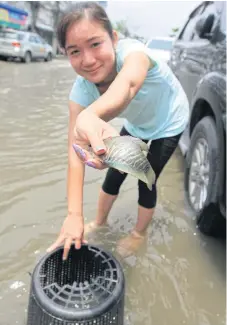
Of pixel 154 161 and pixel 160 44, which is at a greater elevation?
pixel 154 161

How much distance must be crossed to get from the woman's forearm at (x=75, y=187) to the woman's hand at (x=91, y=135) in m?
0.42

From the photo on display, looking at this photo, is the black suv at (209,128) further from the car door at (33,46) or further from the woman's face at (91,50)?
the car door at (33,46)

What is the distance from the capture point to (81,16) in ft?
4.60

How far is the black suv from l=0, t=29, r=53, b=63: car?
1234 cm

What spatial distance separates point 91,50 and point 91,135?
48cm

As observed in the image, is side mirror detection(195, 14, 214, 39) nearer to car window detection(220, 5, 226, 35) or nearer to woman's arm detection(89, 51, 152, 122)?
car window detection(220, 5, 226, 35)

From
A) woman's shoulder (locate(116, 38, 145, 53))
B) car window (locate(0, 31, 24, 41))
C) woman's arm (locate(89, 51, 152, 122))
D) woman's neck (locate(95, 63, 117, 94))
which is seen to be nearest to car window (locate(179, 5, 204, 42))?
woman's shoulder (locate(116, 38, 145, 53))

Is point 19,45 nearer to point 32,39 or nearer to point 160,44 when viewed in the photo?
point 32,39

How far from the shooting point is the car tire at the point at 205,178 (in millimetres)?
2322

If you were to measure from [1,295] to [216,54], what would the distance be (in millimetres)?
2229

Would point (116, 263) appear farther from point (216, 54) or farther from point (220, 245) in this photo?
point (216, 54)

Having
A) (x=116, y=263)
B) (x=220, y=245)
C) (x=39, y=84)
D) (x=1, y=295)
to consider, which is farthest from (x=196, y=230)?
(x=39, y=84)

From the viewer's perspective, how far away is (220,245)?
2.50 meters

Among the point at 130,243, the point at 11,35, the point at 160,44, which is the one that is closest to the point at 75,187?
the point at 130,243
